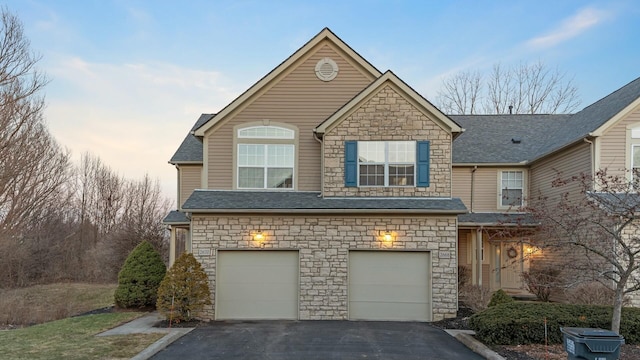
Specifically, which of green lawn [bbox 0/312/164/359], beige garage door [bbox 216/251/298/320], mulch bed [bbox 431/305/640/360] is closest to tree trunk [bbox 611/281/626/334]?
mulch bed [bbox 431/305/640/360]

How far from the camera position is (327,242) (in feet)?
41.7

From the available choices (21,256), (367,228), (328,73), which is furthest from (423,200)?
(21,256)

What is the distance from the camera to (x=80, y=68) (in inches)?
707

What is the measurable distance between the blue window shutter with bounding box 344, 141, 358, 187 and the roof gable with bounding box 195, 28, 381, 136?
2996mm

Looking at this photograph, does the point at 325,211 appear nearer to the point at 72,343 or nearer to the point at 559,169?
the point at 72,343

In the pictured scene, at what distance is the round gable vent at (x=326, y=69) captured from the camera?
48.1ft

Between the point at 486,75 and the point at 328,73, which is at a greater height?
the point at 486,75

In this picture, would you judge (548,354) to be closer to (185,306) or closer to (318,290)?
(318,290)

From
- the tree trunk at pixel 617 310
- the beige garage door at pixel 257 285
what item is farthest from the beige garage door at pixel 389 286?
the tree trunk at pixel 617 310

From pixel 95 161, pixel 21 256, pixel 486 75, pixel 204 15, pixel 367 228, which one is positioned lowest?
pixel 21 256

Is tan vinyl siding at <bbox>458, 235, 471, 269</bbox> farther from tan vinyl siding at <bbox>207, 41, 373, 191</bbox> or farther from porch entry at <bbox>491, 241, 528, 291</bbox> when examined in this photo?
tan vinyl siding at <bbox>207, 41, 373, 191</bbox>

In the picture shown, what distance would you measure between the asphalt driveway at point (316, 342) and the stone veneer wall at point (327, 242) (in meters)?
0.82

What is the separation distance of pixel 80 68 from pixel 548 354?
1889cm

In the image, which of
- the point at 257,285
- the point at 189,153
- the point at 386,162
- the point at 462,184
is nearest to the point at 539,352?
the point at 386,162
